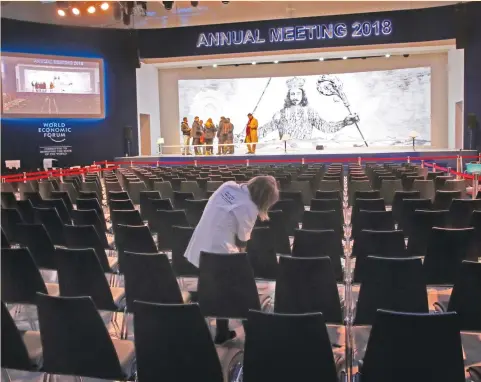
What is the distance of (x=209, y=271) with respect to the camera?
11.3 ft

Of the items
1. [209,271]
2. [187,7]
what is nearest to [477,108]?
[187,7]

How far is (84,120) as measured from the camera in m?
18.7

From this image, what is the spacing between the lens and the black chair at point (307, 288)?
10.4 ft

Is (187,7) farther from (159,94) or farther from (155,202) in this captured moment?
(155,202)

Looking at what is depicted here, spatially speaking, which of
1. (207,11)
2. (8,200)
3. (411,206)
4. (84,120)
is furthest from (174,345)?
(207,11)

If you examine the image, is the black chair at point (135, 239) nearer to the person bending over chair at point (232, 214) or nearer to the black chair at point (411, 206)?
the person bending over chair at point (232, 214)

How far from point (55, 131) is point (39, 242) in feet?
47.4

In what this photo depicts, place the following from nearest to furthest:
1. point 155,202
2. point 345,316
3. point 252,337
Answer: point 252,337 < point 345,316 < point 155,202

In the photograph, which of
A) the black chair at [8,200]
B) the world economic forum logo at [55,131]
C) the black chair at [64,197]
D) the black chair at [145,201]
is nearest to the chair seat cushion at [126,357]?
the black chair at [145,201]

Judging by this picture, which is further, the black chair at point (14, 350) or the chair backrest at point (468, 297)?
the chair backrest at point (468, 297)

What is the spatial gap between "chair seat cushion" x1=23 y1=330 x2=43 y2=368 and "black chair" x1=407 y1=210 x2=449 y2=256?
3085mm

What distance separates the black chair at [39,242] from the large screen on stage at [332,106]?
56.6 feet

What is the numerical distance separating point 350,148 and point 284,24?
5.23m

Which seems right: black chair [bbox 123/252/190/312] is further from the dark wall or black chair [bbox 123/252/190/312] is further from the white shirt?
the dark wall
